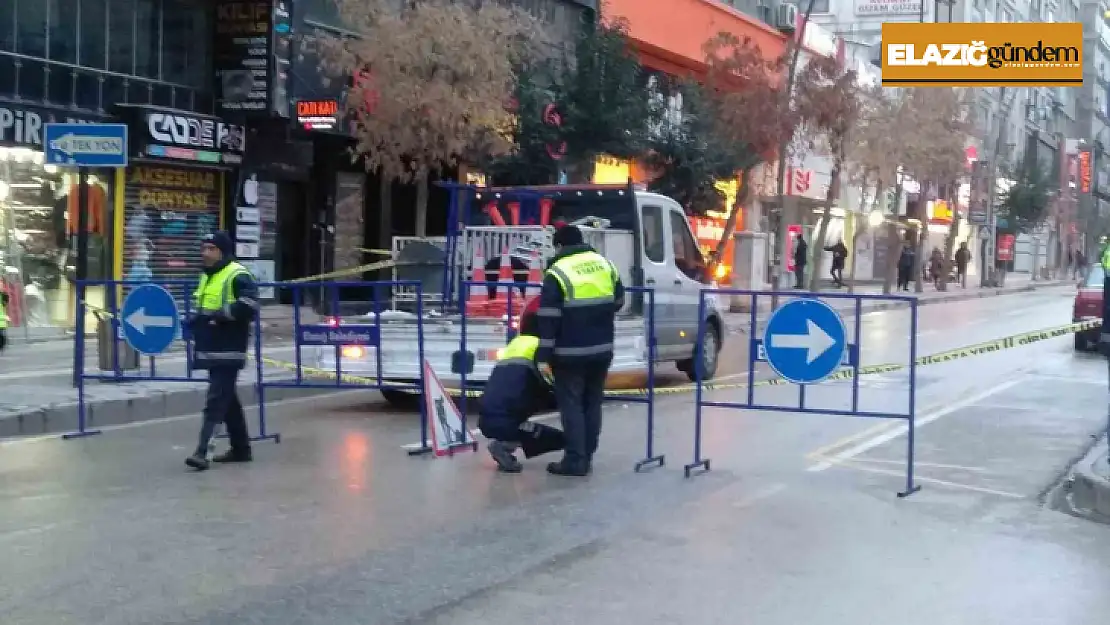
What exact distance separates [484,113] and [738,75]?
13.4 meters

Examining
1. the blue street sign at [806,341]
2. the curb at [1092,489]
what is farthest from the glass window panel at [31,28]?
the curb at [1092,489]

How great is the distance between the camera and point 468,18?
870 inches

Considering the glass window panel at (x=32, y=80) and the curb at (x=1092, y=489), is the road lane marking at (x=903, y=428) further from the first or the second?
the glass window panel at (x=32, y=80)

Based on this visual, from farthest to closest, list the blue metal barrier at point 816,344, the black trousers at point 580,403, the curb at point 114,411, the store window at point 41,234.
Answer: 1. the store window at point 41,234
2. the curb at point 114,411
3. the black trousers at point 580,403
4. the blue metal barrier at point 816,344

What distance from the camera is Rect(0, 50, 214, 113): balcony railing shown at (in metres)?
19.3

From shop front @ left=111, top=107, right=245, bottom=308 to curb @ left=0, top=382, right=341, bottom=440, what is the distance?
7085mm

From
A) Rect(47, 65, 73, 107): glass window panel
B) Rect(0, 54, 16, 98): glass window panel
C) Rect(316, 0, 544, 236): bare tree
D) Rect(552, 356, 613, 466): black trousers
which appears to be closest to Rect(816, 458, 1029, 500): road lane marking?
Rect(552, 356, 613, 466): black trousers

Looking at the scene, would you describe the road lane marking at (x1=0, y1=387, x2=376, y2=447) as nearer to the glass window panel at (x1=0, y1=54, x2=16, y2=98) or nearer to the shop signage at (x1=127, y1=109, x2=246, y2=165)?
the glass window panel at (x1=0, y1=54, x2=16, y2=98)

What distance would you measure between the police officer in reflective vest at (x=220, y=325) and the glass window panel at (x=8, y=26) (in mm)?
11189

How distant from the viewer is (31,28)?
1978 centimetres

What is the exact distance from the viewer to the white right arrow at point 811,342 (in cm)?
941

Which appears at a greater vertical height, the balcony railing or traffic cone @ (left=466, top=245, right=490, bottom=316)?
the balcony railing

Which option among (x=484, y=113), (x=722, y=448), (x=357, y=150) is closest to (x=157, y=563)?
(x=722, y=448)

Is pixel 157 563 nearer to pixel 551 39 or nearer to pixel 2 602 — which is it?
pixel 2 602
